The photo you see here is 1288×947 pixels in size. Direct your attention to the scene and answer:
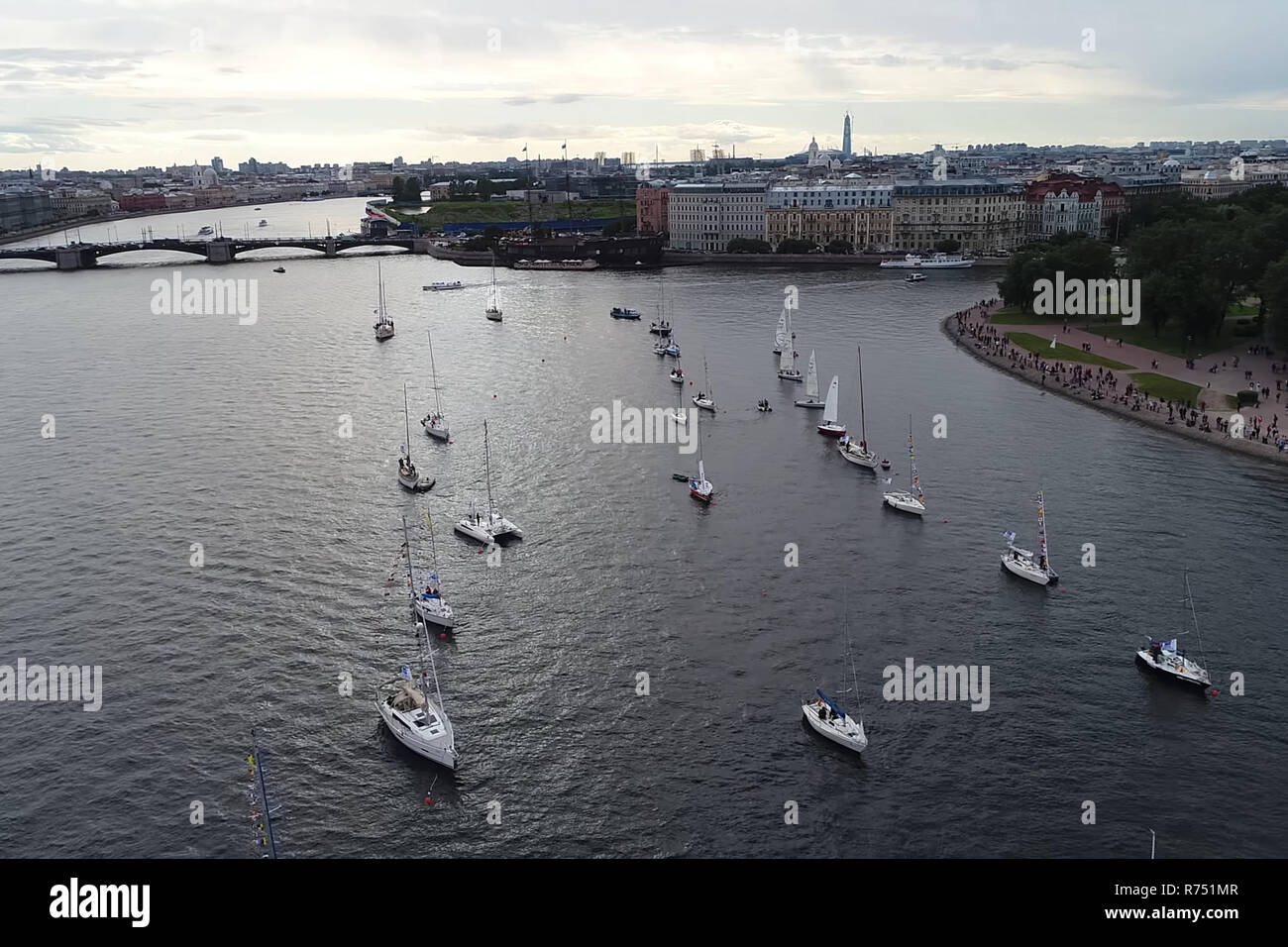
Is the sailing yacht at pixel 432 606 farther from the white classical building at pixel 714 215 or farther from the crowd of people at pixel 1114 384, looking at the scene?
the white classical building at pixel 714 215

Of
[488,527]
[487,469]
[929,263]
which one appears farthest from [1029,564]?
[929,263]

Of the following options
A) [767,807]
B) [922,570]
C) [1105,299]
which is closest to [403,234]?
[1105,299]

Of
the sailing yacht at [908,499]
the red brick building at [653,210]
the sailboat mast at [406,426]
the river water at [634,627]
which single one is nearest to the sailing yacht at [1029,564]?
the river water at [634,627]

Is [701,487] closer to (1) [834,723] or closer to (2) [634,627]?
(2) [634,627]

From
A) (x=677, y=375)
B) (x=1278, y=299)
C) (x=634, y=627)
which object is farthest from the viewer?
(x=677, y=375)

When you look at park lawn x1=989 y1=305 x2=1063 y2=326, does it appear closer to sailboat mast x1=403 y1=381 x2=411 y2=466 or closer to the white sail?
the white sail
